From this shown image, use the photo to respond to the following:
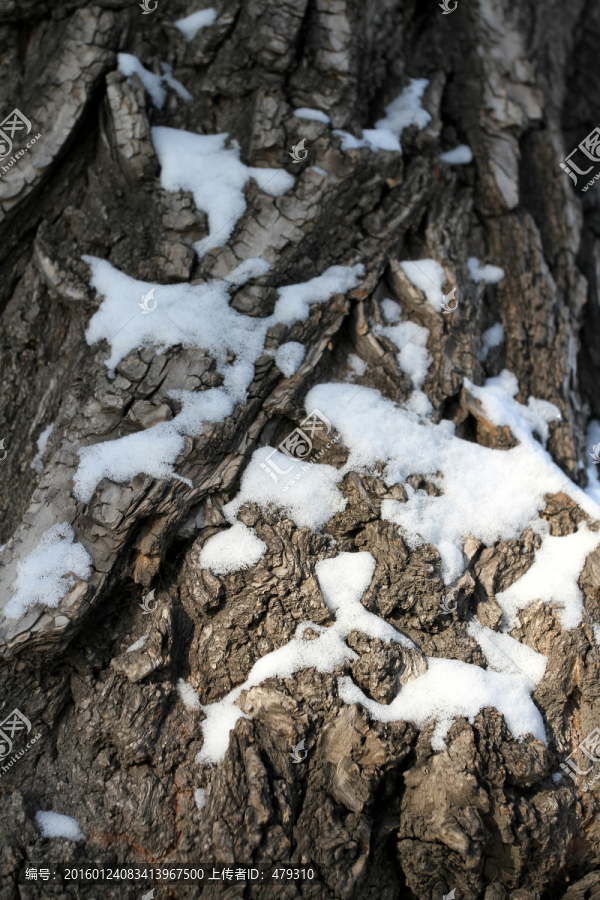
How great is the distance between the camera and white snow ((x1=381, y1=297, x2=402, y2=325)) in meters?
5.05

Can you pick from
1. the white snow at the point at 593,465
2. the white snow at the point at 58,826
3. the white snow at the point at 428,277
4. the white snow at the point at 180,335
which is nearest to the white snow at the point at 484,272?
the white snow at the point at 428,277

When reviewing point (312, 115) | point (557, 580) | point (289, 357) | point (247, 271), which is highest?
point (312, 115)

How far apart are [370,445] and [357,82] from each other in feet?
10.8

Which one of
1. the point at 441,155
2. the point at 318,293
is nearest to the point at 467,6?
the point at 441,155

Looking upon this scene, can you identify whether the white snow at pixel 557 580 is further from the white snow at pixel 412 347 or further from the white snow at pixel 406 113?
the white snow at pixel 406 113

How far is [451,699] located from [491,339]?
324 centimetres

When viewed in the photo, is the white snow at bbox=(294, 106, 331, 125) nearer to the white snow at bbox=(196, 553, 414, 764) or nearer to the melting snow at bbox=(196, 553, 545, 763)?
the white snow at bbox=(196, 553, 414, 764)

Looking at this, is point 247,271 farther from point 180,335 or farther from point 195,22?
point 195,22

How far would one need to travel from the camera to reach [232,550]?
411 cm

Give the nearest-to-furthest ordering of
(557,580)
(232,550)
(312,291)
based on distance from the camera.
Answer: (232,550) < (557,580) < (312,291)

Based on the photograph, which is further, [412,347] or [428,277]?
[428,277]

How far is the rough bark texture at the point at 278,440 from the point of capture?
3.57 metres

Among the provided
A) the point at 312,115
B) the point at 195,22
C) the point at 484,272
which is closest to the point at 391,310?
the point at 484,272

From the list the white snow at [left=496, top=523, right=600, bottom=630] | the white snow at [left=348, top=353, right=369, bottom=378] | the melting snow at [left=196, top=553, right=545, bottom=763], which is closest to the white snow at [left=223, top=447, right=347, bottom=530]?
the melting snow at [left=196, top=553, right=545, bottom=763]
